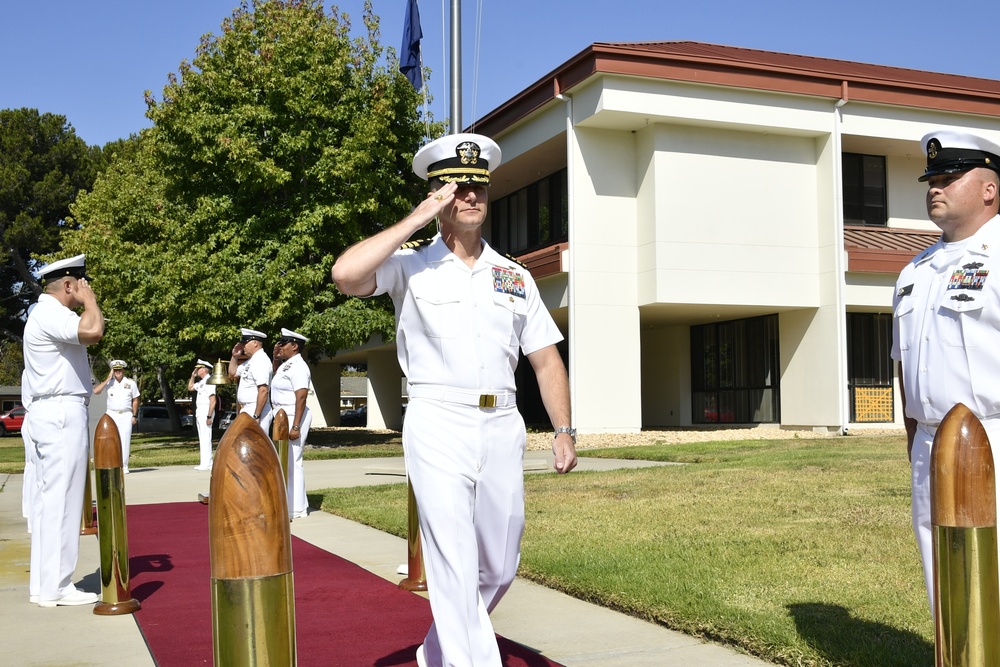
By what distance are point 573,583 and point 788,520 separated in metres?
3.06

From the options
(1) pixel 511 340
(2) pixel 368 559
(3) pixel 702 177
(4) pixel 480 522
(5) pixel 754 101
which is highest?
(5) pixel 754 101

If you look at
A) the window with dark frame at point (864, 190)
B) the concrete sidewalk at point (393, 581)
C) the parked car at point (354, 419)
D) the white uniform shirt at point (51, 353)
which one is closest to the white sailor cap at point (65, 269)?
the white uniform shirt at point (51, 353)

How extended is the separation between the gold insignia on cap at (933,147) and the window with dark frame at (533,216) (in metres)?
21.4

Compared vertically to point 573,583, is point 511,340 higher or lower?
higher

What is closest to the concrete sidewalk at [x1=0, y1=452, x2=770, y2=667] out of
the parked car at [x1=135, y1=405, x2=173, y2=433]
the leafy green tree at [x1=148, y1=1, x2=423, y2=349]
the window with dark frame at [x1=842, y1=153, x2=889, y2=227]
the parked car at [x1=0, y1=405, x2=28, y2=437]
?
the leafy green tree at [x1=148, y1=1, x2=423, y2=349]

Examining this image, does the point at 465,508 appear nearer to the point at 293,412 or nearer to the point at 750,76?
the point at 293,412

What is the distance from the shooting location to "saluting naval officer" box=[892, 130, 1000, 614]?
3918 mm

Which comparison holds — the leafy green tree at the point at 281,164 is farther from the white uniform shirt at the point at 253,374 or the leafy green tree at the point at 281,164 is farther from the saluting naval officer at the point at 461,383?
the saluting naval officer at the point at 461,383

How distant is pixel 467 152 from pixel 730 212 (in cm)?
2084

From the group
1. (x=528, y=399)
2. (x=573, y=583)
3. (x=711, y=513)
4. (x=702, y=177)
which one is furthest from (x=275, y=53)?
(x=573, y=583)

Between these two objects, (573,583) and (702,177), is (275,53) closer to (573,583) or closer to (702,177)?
(702,177)

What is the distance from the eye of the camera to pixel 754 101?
2408 cm

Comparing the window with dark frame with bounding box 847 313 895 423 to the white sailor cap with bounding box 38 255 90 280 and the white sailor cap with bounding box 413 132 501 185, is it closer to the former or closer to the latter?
the white sailor cap with bounding box 38 255 90 280

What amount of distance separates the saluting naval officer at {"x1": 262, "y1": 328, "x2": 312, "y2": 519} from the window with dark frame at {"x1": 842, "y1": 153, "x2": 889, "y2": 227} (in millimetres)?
19849
